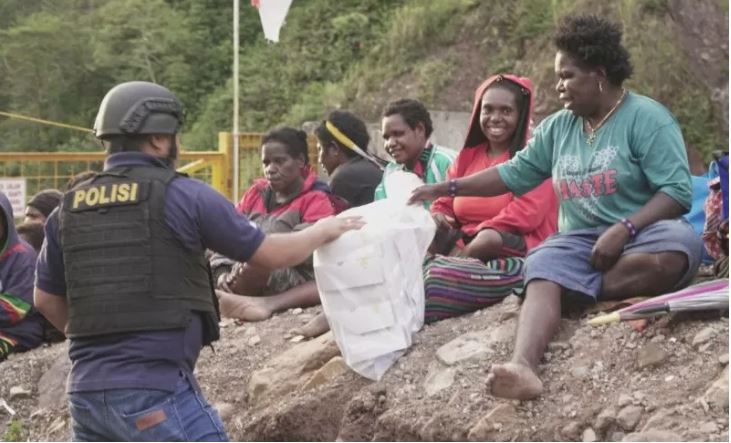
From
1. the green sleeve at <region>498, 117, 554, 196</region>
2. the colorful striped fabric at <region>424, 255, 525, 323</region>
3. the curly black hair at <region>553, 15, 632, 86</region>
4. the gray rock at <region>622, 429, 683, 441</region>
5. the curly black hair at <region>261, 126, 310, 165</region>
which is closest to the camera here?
the gray rock at <region>622, 429, 683, 441</region>

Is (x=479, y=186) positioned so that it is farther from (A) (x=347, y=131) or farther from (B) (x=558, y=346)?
(A) (x=347, y=131)

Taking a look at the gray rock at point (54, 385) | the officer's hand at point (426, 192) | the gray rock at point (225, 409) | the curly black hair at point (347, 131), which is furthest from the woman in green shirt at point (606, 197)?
the gray rock at point (54, 385)

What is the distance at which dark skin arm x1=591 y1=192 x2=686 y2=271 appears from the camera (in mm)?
5637

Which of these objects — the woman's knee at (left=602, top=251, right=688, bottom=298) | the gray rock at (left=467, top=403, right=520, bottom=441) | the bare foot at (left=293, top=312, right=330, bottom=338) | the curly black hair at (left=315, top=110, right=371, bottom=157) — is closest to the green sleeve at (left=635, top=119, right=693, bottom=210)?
the woman's knee at (left=602, top=251, right=688, bottom=298)

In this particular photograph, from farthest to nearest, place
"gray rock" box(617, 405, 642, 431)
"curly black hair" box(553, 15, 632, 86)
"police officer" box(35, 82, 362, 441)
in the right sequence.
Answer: "curly black hair" box(553, 15, 632, 86)
"gray rock" box(617, 405, 642, 431)
"police officer" box(35, 82, 362, 441)

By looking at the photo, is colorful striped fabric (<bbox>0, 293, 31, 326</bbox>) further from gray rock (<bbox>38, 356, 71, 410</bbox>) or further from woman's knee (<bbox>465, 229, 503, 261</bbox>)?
woman's knee (<bbox>465, 229, 503, 261</bbox>)

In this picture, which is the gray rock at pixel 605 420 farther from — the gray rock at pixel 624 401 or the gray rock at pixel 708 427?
the gray rock at pixel 708 427

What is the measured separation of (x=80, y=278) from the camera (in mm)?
4438

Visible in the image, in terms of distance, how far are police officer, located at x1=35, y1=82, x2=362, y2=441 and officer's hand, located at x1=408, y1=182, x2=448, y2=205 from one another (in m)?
1.73

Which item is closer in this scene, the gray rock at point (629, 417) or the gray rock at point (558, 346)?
the gray rock at point (629, 417)

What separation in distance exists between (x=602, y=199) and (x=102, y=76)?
19.8m

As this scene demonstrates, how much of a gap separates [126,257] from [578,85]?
231 centimetres

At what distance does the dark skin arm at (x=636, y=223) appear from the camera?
5637 millimetres

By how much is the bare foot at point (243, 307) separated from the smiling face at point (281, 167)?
0.66m
